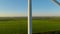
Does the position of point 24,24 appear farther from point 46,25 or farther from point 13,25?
point 46,25

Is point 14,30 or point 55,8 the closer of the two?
point 14,30

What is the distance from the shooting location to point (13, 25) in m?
2.60

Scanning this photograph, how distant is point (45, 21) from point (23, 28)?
1.76ft

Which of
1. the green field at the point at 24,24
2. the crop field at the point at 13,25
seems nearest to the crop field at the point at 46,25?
the green field at the point at 24,24

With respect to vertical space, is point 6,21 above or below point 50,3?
below

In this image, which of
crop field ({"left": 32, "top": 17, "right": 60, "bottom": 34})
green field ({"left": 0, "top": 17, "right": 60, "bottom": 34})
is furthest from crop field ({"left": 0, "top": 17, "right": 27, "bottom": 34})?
crop field ({"left": 32, "top": 17, "right": 60, "bottom": 34})

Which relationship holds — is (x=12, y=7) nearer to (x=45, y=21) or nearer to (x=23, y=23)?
(x=23, y=23)

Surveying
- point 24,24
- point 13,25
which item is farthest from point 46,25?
point 13,25

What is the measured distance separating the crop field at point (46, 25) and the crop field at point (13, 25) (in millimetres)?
247

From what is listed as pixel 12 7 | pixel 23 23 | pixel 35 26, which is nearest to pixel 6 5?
pixel 12 7

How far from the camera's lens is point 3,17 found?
259 cm

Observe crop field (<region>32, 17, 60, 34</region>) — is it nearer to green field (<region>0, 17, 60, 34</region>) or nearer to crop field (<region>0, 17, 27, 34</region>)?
green field (<region>0, 17, 60, 34</region>)

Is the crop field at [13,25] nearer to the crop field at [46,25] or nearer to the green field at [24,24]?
the green field at [24,24]

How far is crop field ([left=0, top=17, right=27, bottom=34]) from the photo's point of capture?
258cm
